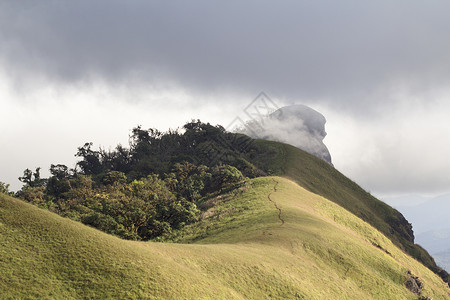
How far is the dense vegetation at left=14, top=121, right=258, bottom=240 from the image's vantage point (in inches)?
1915

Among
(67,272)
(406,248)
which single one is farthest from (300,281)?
(406,248)

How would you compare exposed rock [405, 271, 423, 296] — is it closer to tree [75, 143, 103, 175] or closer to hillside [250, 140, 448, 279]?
hillside [250, 140, 448, 279]

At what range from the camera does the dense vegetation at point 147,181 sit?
1915 inches

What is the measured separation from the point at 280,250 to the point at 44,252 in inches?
948

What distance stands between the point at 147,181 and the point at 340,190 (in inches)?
2359

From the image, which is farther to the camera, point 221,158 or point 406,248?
point 221,158

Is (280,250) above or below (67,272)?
above

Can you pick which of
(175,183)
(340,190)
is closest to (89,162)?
(175,183)

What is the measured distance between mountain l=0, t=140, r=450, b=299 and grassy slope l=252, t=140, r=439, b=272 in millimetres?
29944

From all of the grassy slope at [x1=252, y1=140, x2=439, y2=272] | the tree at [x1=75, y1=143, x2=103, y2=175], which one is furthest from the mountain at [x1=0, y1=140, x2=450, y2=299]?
the tree at [x1=75, y1=143, x2=103, y2=175]

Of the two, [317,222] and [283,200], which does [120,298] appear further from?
[283,200]

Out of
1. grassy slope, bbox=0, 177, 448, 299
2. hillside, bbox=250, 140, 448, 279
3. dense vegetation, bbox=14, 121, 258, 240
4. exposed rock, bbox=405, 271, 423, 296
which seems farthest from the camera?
hillside, bbox=250, 140, 448, 279

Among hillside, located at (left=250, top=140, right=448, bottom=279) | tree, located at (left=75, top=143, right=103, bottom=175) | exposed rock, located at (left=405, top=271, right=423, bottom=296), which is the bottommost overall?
tree, located at (left=75, top=143, right=103, bottom=175)

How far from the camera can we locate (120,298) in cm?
1795
